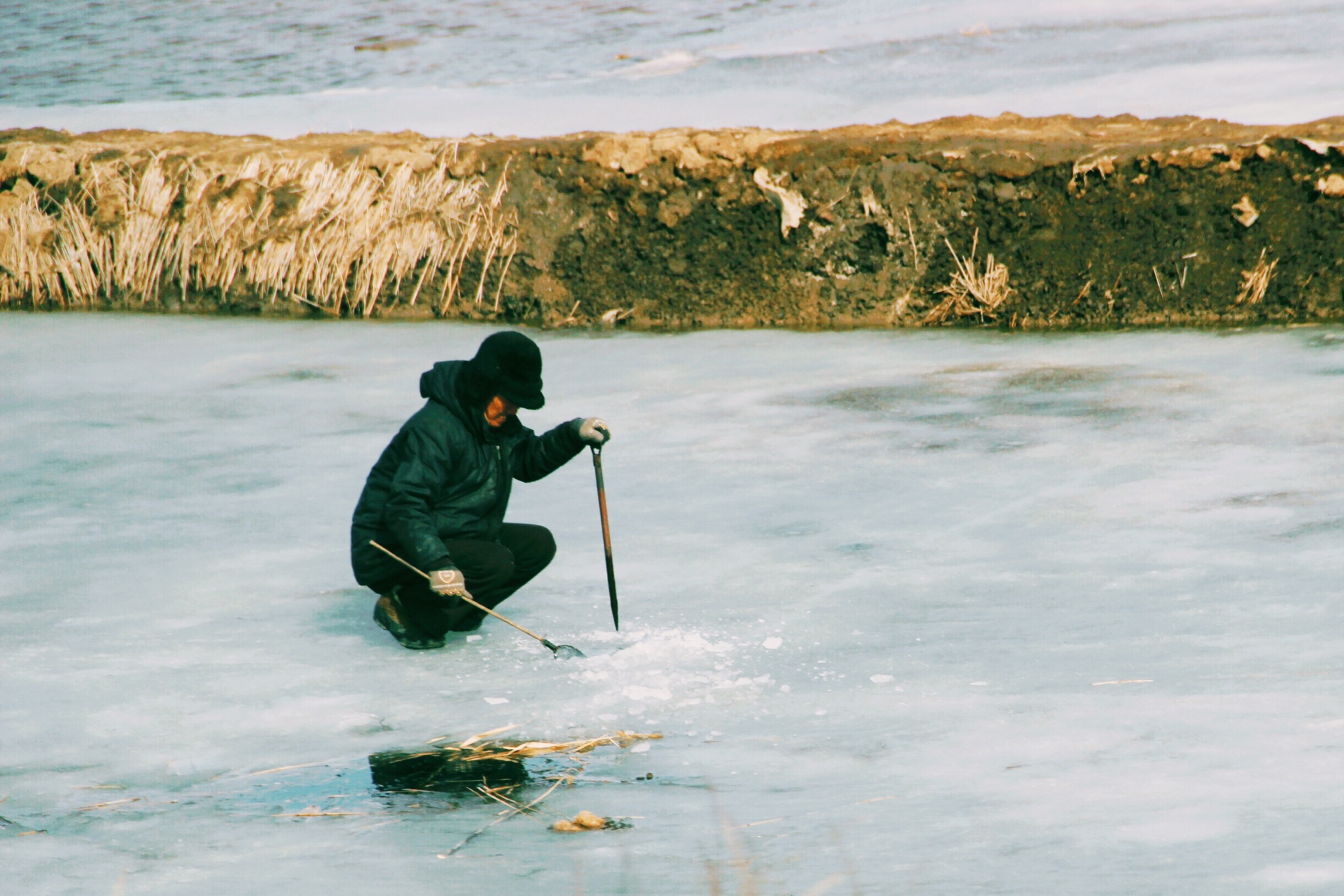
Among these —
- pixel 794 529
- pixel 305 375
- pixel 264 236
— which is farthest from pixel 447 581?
pixel 264 236

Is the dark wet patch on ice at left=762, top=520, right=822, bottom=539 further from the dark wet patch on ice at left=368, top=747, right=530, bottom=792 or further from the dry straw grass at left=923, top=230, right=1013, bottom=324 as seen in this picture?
the dry straw grass at left=923, top=230, right=1013, bottom=324

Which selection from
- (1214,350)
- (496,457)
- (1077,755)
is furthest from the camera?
(1214,350)

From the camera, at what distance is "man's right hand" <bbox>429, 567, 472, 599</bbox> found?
432cm

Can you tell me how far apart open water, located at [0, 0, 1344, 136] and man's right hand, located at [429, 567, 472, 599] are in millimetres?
10366

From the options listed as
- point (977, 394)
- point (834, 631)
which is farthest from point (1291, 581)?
point (977, 394)

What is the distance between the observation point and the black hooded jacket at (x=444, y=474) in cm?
445

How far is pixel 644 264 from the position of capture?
1065 centimetres

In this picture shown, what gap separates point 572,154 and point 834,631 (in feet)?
22.0

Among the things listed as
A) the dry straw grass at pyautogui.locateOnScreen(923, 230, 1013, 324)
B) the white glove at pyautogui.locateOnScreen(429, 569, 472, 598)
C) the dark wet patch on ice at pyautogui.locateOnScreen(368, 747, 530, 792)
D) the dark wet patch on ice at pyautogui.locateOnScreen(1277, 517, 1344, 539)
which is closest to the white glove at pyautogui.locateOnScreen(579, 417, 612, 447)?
the white glove at pyautogui.locateOnScreen(429, 569, 472, 598)

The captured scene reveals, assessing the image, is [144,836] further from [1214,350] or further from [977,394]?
[1214,350]

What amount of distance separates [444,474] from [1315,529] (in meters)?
3.11

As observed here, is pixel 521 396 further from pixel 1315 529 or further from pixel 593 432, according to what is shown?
pixel 1315 529

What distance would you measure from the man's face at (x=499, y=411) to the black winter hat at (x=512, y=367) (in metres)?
0.02

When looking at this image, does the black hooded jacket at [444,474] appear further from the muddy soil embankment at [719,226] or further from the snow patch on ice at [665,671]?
the muddy soil embankment at [719,226]
